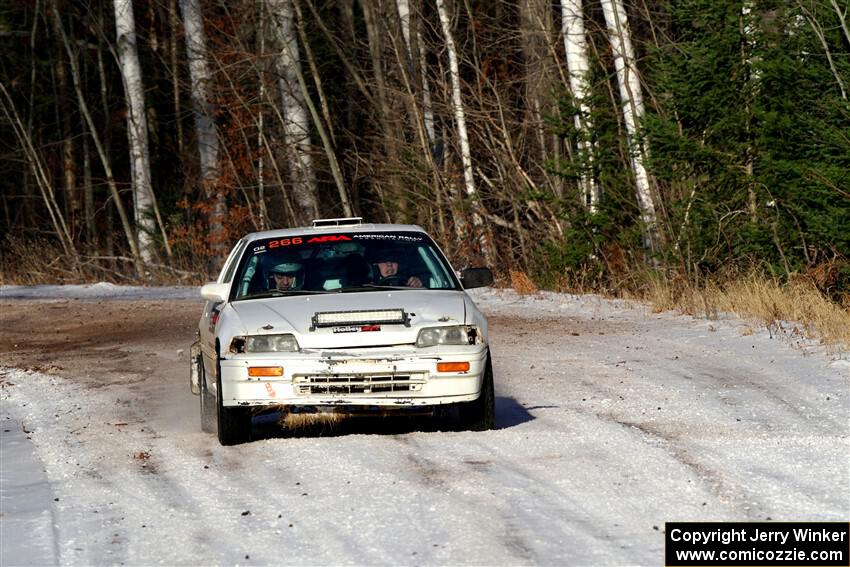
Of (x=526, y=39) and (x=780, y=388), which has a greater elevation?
(x=526, y=39)

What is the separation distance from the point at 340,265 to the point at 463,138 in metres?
18.4

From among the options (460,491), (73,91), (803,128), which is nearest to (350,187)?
(73,91)

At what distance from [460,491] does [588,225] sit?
663 inches

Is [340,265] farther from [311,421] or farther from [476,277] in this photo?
[311,421]

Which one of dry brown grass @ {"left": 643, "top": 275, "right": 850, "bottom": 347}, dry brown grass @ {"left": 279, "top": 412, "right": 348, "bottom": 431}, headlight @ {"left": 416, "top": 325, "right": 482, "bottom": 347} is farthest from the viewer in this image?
dry brown grass @ {"left": 643, "top": 275, "right": 850, "bottom": 347}

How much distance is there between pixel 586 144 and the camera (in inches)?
968

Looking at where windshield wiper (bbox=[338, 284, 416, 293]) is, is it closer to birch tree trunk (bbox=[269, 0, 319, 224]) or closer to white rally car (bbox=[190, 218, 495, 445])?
white rally car (bbox=[190, 218, 495, 445])

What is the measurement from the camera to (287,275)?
35.5ft

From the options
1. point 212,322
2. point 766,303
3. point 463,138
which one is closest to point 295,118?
point 463,138

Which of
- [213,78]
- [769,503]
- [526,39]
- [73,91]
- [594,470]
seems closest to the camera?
[769,503]

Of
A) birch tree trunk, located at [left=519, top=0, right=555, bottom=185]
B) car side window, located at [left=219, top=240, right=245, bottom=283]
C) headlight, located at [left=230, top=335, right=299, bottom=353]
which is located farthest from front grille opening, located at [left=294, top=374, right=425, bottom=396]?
birch tree trunk, located at [left=519, top=0, right=555, bottom=185]

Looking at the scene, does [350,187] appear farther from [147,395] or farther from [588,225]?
[147,395]

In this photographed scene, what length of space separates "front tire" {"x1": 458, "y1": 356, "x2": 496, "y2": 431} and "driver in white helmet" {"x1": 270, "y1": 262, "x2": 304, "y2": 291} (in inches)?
61.9

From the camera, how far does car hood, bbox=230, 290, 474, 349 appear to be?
9648mm
